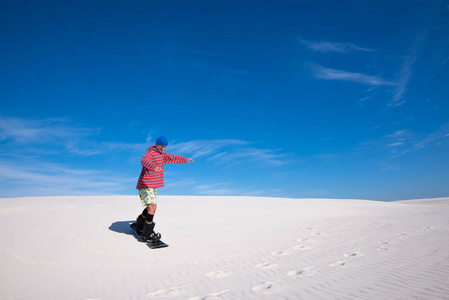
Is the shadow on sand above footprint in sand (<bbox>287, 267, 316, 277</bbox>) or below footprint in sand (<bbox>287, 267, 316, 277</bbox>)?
above

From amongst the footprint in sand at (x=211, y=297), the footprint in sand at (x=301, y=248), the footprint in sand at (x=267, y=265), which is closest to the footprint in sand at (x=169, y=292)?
the footprint in sand at (x=211, y=297)

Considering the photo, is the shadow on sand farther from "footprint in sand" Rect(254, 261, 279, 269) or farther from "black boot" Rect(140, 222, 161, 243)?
"footprint in sand" Rect(254, 261, 279, 269)

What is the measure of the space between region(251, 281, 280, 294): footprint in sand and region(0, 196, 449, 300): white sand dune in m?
0.02

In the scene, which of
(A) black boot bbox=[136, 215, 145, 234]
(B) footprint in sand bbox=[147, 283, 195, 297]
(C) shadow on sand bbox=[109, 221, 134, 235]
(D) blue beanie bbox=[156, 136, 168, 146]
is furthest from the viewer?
(C) shadow on sand bbox=[109, 221, 134, 235]

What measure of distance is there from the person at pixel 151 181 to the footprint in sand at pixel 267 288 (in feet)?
12.5

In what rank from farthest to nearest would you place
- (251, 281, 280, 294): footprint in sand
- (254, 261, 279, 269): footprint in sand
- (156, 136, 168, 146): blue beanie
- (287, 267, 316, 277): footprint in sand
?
(156, 136, 168, 146): blue beanie
(254, 261, 279, 269): footprint in sand
(287, 267, 316, 277): footprint in sand
(251, 281, 280, 294): footprint in sand

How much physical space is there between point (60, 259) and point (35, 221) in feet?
12.5

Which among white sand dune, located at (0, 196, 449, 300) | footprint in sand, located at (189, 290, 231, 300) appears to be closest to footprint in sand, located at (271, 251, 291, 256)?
white sand dune, located at (0, 196, 449, 300)

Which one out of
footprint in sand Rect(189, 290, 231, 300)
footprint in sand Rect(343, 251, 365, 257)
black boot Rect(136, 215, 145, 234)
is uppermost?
black boot Rect(136, 215, 145, 234)

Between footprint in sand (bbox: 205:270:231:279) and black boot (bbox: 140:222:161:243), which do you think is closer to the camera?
footprint in sand (bbox: 205:270:231:279)

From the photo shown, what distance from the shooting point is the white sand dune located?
12.0 feet

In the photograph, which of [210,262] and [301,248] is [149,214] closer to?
[210,262]

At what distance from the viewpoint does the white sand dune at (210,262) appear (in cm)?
365

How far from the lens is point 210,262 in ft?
18.2
